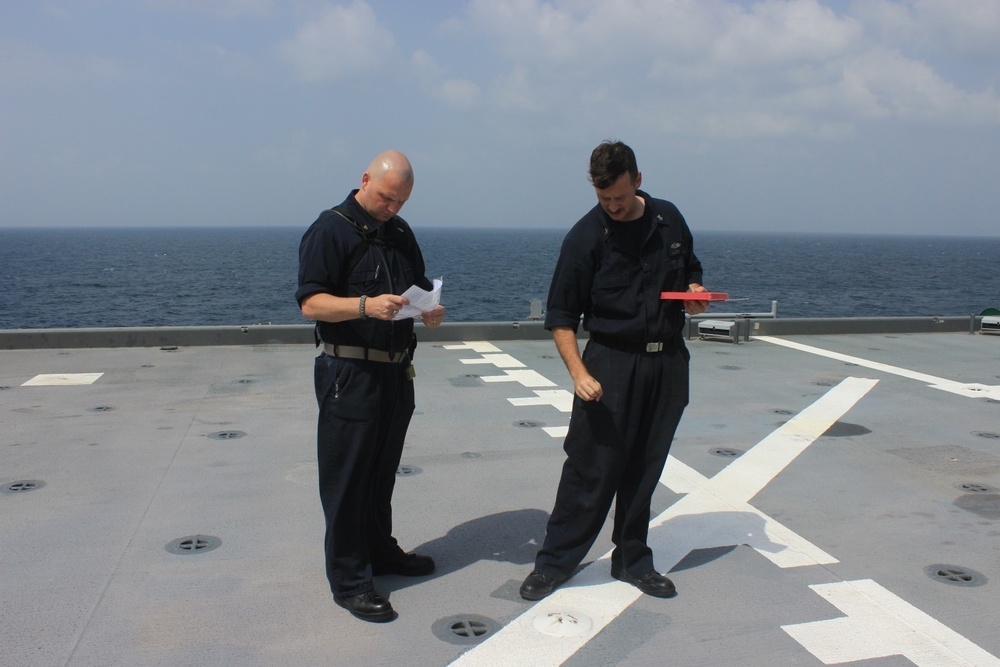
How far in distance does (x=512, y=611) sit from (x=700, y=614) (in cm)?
69

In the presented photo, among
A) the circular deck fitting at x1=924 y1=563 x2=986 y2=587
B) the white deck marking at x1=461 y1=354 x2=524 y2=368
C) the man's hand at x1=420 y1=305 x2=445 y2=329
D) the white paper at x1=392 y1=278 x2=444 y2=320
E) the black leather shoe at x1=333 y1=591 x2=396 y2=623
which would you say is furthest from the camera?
the white deck marking at x1=461 y1=354 x2=524 y2=368

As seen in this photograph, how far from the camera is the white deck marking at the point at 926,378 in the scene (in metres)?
7.07

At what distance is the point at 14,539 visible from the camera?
380cm

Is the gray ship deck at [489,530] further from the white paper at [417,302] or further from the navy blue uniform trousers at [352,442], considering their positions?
the white paper at [417,302]

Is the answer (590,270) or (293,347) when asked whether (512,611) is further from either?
(293,347)

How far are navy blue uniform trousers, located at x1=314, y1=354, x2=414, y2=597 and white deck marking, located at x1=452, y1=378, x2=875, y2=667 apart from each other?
2.04 feet

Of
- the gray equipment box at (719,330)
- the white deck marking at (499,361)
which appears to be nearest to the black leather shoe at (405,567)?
the white deck marking at (499,361)

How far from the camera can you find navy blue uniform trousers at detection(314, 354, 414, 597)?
3170 mm

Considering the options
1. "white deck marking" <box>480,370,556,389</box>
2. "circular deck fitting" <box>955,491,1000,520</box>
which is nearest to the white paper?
"circular deck fitting" <box>955,491,1000,520</box>

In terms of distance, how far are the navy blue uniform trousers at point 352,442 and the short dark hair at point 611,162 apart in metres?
1.02

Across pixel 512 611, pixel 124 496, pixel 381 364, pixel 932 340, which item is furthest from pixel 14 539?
pixel 932 340

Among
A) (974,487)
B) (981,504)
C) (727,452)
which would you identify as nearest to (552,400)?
(727,452)

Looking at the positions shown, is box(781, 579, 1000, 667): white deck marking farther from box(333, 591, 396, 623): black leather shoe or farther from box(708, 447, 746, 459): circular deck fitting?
box(708, 447, 746, 459): circular deck fitting

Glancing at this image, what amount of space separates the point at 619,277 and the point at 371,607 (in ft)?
4.93
